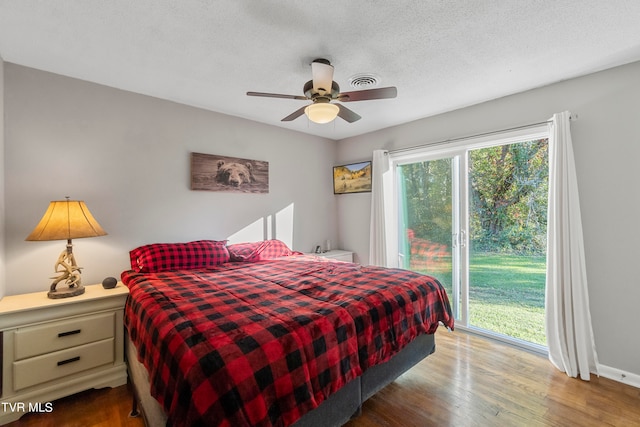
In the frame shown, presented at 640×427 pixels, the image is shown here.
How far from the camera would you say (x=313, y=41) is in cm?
192

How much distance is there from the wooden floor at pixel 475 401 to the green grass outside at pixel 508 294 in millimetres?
537

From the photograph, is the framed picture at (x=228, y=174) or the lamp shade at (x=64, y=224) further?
the framed picture at (x=228, y=174)

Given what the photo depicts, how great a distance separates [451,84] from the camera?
8.54 feet

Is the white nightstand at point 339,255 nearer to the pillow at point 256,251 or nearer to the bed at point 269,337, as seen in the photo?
the pillow at point 256,251

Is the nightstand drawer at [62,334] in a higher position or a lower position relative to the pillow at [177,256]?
lower

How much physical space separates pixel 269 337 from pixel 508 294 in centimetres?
296

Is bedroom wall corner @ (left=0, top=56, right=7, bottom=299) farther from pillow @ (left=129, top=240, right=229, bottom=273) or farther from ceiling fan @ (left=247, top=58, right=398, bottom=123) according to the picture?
ceiling fan @ (left=247, top=58, right=398, bottom=123)

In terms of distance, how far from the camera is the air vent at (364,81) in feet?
7.72

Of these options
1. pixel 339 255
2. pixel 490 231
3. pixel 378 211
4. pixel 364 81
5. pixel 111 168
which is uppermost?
pixel 364 81

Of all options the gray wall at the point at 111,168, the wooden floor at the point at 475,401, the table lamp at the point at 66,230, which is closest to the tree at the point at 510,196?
the wooden floor at the point at 475,401

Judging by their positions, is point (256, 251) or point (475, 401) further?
point (256, 251)

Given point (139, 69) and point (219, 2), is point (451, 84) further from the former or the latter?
point (139, 69)

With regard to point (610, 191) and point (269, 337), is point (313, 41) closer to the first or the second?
point (269, 337)

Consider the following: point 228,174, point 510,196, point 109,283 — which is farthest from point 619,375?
point 109,283
